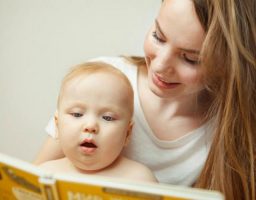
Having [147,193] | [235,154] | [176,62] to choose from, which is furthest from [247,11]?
[147,193]

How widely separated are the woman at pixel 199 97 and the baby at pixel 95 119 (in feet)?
0.32

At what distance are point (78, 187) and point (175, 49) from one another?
1.26ft

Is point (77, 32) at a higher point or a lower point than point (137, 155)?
higher

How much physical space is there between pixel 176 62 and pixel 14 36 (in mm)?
728

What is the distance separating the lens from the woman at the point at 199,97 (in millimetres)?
805

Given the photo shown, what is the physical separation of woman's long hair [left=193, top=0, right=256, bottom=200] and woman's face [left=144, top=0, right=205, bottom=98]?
0.07 ft

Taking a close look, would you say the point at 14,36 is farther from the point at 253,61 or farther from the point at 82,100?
the point at 253,61

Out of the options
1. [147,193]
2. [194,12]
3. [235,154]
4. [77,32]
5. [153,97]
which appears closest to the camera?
[147,193]

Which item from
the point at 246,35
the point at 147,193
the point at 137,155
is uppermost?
the point at 246,35

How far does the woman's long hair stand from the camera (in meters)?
0.80

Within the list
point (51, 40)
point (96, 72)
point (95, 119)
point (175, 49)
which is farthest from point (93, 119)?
point (51, 40)

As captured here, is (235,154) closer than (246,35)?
No

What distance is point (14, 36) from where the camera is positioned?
4.48 feet

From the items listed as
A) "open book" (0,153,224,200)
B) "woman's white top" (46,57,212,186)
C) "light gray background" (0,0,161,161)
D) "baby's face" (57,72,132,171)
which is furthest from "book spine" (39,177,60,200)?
"light gray background" (0,0,161,161)
